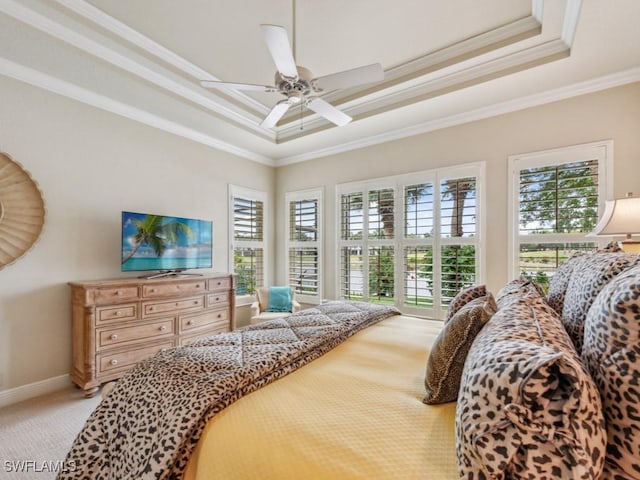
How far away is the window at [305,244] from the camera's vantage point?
4585mm

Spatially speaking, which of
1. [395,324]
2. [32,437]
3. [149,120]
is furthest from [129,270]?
[395,324]

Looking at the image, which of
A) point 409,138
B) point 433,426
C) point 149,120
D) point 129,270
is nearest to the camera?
point 433,426

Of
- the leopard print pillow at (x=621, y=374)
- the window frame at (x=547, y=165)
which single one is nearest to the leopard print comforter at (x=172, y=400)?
the leopard print pillow at (x=621, y=374)

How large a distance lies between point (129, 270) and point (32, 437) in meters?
1.46

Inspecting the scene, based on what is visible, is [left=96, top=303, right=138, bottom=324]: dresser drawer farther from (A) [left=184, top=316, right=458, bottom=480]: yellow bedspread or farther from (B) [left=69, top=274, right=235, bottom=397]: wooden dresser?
(A) [left=184, top=316, right=458, bottom=480]: yellow bedspread

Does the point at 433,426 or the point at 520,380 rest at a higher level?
the point at 520,380

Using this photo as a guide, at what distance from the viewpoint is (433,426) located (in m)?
0.96

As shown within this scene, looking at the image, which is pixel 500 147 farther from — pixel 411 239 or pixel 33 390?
pixel 33 390

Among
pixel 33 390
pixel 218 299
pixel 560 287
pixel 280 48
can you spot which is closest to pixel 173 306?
pixel 218 299

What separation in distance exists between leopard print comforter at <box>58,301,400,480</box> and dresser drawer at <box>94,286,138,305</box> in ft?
5.34

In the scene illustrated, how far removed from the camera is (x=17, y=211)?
2.52 metres

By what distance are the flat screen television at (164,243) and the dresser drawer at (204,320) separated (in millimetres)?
560

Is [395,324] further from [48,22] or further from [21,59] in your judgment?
[21,59]

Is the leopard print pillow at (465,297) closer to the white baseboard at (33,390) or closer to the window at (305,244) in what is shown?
the window at (305,244)
